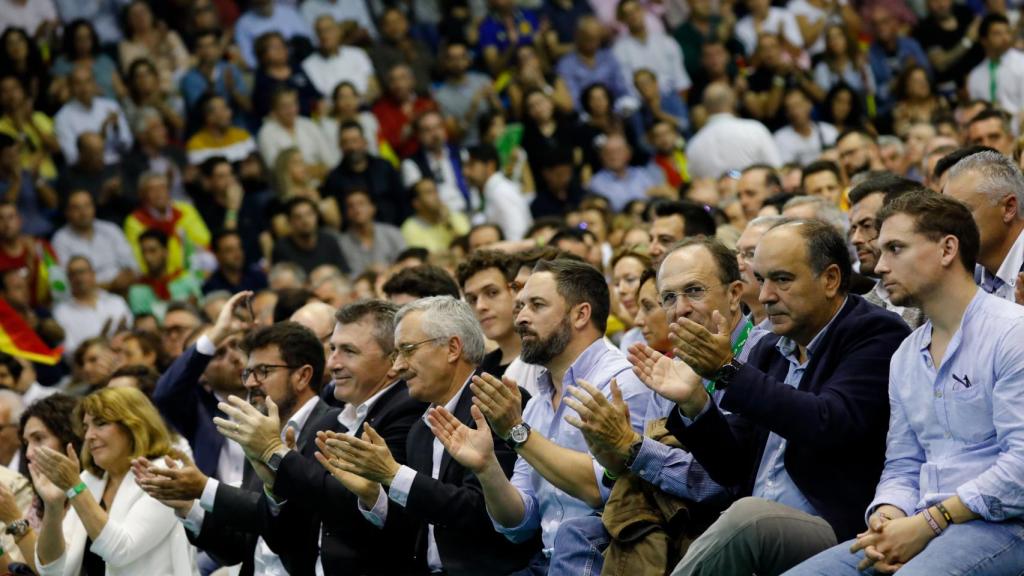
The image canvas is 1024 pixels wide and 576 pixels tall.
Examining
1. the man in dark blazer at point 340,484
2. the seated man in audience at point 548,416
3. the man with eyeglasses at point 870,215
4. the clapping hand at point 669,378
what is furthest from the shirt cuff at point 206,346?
the clapping hand at point 669,378

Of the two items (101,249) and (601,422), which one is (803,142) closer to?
(101,249)

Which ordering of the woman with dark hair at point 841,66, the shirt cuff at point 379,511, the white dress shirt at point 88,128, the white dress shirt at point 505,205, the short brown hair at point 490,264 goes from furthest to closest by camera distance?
the woman with dark hair at point 841,66 < the white dress shirt at point 88,128 < the white dress shirt at point 505,205 < the short brown hair at point 490,264 < the shirt cuff at point 379,511

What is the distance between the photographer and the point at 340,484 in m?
6.39

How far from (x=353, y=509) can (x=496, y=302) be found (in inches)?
54.9

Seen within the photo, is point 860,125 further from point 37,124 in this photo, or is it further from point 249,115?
point 37,124

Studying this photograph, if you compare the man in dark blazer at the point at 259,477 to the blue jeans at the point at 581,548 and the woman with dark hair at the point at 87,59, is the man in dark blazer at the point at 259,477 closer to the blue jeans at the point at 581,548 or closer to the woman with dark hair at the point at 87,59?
the blue jeans at the point at 581,548

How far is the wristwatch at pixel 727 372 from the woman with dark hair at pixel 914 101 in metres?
9.39

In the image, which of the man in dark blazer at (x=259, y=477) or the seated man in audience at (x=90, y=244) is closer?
the man in dark blazer at (x=259, y=477)

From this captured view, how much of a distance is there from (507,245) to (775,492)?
391cm

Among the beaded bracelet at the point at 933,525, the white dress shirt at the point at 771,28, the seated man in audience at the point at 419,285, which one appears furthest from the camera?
the white dress shirt at the point at 771,28

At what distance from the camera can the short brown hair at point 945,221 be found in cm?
479

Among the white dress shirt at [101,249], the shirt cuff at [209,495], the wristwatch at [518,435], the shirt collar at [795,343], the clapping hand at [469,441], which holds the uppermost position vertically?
the shirt collar at [795,343]

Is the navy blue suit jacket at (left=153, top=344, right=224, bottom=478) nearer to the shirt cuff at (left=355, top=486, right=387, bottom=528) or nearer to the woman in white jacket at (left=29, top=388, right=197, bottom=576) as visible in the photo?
the woman in white jacket at (left=29, top=388, right=197, bottom=576)

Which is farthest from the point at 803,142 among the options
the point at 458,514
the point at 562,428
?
the point at 458,514
